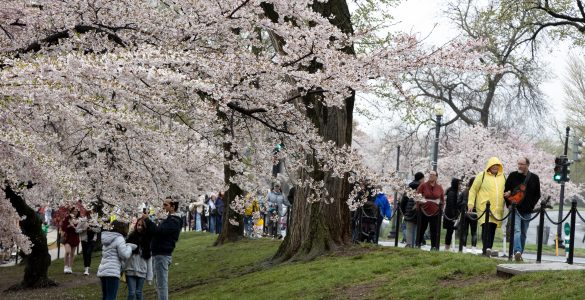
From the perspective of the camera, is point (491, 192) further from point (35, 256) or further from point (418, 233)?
point (35, 256)

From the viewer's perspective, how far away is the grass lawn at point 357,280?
9359 millimetres

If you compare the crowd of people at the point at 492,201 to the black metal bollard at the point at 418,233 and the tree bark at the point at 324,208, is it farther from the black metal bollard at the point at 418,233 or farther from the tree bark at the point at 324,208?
the tree bark at the point at 324,208

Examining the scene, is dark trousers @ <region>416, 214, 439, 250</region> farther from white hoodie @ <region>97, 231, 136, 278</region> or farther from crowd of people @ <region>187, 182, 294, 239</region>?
white hoodie @ <region>97, 231, 136, 278</region>

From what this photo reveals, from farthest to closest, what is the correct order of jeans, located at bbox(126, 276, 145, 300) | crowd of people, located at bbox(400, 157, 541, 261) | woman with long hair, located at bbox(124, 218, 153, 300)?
1. crowd of people, located at bbox(400, 157, 541, 261)
2. jeans, located at bbox(126, 276, 145, 300)
3. woman with long hair, located at bbox(124, 218, 153, 300)

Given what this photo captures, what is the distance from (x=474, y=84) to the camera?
45688mm

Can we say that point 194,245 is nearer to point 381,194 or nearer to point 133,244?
point 381,194

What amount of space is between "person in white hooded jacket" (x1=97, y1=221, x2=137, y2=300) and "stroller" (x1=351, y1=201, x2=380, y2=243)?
785cm

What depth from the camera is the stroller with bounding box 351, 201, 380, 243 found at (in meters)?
18.5

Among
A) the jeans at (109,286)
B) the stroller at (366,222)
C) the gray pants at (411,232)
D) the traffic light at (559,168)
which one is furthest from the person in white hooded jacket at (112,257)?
the traffic light at (559,168)

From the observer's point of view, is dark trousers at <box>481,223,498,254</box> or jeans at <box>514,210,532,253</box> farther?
dark trousers at <box>481,223,498,254</box>

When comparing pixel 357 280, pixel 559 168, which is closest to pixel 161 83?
pixel 357 280

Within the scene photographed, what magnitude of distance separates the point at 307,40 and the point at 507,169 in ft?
150

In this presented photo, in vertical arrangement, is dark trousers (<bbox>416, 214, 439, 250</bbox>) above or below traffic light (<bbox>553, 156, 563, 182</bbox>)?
below

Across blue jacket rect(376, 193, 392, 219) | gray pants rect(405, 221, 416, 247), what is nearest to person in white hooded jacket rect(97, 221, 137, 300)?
gray pants rect(405, 221, 416, 247)
